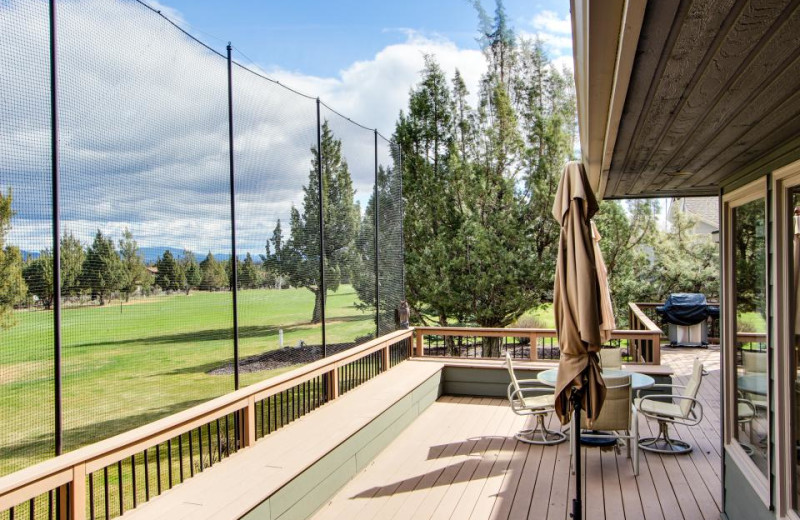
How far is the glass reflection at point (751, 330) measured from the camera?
2748 mm

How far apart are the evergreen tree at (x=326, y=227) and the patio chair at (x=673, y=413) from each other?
3172 mm

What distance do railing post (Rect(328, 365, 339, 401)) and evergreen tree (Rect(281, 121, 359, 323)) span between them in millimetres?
539

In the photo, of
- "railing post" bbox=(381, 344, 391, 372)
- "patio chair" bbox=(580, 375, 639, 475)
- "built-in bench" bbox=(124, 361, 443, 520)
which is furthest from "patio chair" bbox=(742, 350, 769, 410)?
"railing post" bbox=(381, 344, 391, 372)

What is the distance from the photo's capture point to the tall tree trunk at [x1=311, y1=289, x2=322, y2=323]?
558cm

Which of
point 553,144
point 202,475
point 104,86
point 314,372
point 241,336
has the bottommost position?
point 202,475

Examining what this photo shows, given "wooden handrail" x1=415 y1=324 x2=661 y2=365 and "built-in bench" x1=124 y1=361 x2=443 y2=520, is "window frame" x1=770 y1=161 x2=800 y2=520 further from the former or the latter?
"wooden handrail" x1=415 y1=324 x2=661 y2=365

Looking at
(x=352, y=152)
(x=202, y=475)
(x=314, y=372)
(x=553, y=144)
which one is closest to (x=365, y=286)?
(x=352, y=152)

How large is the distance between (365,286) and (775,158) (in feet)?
16.5

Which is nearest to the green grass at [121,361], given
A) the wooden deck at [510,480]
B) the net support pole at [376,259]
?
the wooden deck at [510,480]

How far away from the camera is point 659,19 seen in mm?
1138

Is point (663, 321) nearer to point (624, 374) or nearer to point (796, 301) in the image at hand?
point (624, 374)

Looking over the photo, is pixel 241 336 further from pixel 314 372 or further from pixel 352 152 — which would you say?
pixel 352 152

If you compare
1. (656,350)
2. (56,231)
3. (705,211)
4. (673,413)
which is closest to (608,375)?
(673,413)

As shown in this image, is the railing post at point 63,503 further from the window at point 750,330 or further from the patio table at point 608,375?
the patio table at point 608,375
